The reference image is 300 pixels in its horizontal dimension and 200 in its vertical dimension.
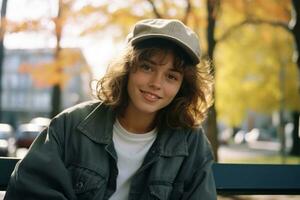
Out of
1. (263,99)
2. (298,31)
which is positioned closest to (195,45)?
(298,31)

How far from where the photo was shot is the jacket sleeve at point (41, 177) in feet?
7.45

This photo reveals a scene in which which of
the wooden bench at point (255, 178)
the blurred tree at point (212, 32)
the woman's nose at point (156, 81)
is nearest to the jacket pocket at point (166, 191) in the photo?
the woman's nose at point (156, 81)

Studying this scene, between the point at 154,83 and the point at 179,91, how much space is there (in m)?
0.31

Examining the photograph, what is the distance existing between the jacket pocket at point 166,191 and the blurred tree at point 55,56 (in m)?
7.30

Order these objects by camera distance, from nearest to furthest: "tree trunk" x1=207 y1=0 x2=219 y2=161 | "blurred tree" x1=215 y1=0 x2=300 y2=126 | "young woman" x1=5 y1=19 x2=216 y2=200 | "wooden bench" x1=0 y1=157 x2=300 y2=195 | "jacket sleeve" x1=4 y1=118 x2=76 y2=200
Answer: "jacket sleeve" x1=4 y1=118 x2=76 y2=200 → "young woman" x1=5 y1=19 x2=216 y2=200 → "wooden bench" x1=0 y1=157 x2=300 y2=195 → "tree trunk" x1=207 y1=0 x2=219 y2=161 → "blurred tree" x1=215 y1=0 x2=300 y2=126

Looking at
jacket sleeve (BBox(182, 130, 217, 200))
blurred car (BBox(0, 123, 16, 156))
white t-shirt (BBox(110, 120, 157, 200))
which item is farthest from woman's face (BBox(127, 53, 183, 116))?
blurred car (BBox(0, 123, 16, 156))

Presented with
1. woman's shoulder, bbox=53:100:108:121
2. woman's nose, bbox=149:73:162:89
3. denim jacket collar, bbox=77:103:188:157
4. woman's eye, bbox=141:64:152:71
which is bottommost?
denim jacket collar, bbox=77:103:188:157

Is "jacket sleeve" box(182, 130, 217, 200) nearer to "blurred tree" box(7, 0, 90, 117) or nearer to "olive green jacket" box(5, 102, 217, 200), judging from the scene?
Result: "olive green jacket" box(5, 102, 217, 200)

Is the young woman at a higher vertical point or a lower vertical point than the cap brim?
lower

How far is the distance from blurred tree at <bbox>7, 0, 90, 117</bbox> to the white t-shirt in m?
7.09

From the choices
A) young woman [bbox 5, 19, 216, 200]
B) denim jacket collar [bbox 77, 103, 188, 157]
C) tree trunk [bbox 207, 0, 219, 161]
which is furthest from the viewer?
tree trunk [bbox 207, 0, 219, 161]

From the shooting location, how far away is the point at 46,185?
90.4 inches

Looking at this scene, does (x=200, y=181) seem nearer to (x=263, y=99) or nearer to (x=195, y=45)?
(x=195, y=45)

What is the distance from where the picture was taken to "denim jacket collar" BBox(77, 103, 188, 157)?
2484mm
